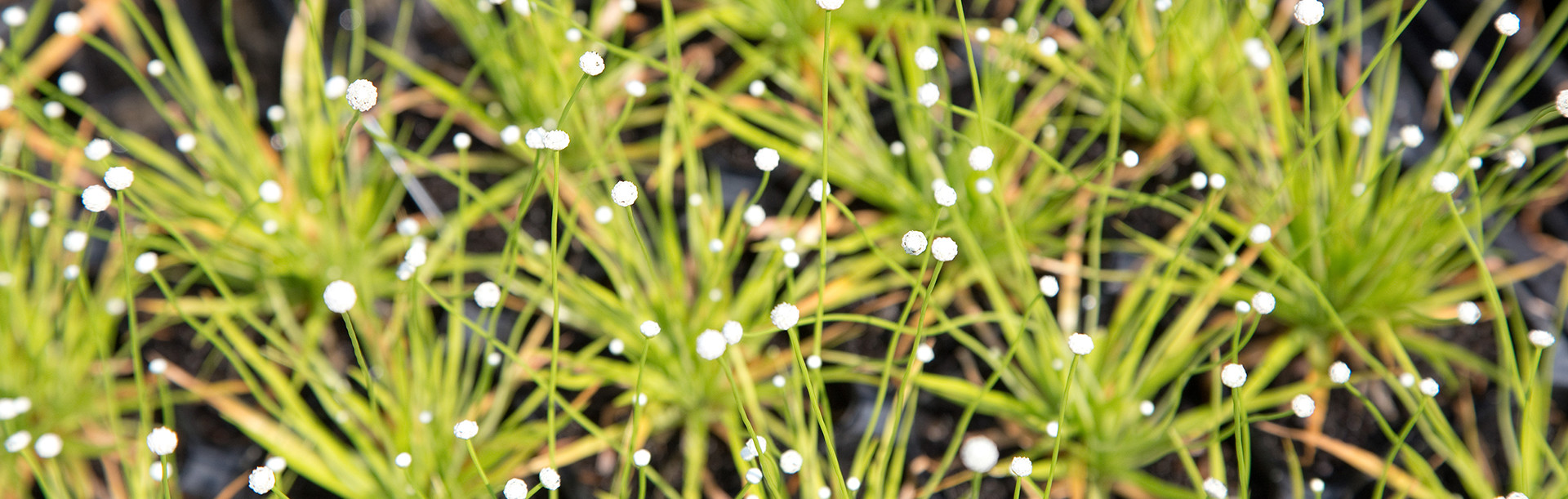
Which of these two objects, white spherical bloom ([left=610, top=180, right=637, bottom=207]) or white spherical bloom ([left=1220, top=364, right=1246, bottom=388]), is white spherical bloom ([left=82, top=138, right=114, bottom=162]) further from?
white spherical bloom ([left=1220, top=364, right=1246, bottom=388])

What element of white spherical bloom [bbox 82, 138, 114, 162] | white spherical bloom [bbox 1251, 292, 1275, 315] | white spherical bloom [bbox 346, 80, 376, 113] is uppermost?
white spherical bloom [bbox 82, 138, 114, 162]

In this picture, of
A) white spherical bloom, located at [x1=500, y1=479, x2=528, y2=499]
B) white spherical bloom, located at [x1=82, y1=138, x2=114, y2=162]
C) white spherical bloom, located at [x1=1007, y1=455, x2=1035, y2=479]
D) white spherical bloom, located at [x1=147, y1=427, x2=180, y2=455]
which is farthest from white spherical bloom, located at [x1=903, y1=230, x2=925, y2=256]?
white spherical bloom, located at [x1=82, y1=138, x2=114, y2=162]

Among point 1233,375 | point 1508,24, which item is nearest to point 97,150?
point 1233,375

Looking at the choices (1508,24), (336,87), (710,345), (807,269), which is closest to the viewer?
(710,345)

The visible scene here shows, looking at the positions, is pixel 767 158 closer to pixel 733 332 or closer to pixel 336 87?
pixel 733 332

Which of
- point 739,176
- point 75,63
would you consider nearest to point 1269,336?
point 739,176

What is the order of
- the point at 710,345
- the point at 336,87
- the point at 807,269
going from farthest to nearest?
the point at 807,269 < the point at 336,87 < the point at 710,345

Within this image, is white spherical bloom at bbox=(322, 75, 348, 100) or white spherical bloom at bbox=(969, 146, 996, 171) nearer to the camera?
white spherical bloom at bbox=(969, 146, 996, 171)

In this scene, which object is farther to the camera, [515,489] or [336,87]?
[336,87]

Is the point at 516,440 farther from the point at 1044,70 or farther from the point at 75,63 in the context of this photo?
the point at 75,63

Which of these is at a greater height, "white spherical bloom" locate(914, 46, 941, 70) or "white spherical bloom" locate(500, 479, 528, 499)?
"white spherical bloom" locate(914, 46, 941, 70)
